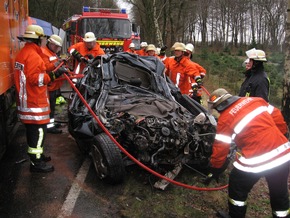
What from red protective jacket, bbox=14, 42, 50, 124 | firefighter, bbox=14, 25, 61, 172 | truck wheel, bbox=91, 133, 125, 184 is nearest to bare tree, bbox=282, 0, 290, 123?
truck wheel, bbox=91, 133, 125, 184

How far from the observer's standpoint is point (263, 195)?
457cm

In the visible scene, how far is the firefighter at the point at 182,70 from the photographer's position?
22.4ft

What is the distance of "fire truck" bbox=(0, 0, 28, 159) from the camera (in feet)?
13.6

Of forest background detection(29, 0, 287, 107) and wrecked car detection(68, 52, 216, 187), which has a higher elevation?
forest background detection(29, 0, 287, 107)

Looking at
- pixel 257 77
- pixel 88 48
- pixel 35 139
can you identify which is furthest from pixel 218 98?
pixel 88 48

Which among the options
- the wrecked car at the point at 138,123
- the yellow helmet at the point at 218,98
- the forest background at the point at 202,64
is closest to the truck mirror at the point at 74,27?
the forest background at the point at 202,64

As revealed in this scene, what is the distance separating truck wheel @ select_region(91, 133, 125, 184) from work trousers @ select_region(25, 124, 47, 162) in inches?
32.5

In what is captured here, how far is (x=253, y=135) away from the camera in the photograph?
3148 millimetres

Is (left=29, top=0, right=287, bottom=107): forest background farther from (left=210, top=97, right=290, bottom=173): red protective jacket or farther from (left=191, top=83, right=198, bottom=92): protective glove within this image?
(left=210, top=97, right=290, bottom=173): red protective jacket

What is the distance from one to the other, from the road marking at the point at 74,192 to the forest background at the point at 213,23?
29.8 feet

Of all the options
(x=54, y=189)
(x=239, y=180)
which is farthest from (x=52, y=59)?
(x=239, y=180)

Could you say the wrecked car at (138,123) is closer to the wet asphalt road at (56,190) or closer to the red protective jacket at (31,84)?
the wet asphalt road at (56,190)

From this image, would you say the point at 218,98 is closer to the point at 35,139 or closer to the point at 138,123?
the point at 138,123

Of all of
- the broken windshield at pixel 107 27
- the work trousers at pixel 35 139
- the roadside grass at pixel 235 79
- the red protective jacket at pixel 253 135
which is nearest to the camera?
the red protective jacket at pixel 253 135
